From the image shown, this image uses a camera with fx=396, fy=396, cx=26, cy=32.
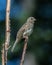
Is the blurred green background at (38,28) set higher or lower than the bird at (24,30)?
lower

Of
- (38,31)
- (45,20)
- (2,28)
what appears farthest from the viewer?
(45,20)

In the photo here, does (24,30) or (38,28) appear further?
(38,28)

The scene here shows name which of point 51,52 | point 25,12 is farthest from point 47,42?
point 25,12

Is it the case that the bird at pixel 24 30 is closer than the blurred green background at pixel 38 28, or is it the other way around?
the bird at pixel 24 30

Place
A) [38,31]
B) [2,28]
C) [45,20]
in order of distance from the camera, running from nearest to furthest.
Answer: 1. [2,28]
2. [38,31]
3. [45,20]

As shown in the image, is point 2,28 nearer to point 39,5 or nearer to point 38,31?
point 38,31

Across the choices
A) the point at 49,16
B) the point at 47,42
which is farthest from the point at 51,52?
the point at 49,16

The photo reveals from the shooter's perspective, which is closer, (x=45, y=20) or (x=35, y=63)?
(x=35, y=63)

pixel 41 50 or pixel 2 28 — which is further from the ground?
pixel 2 28

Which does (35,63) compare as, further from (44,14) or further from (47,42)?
(44,14)

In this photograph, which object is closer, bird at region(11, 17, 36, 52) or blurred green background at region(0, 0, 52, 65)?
bird at region(11, 17, 36, 52)

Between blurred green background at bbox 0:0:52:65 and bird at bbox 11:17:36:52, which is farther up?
bird at bbox 11:17:36:52
